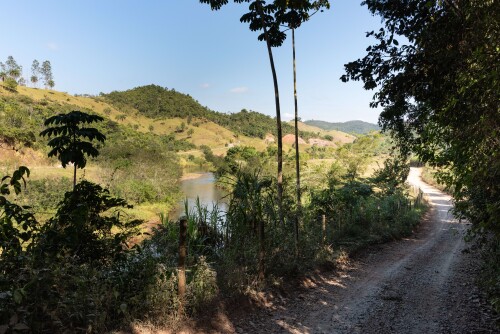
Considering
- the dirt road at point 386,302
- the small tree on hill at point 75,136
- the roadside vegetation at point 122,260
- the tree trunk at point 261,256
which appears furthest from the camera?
the tree trunk at point 261,256

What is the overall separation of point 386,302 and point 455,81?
16.6 ft

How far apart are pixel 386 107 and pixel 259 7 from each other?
5.16 m

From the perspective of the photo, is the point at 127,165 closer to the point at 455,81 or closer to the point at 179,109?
the point at 455,81

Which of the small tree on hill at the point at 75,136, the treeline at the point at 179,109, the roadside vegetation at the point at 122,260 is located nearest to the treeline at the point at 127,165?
the roadside vegetation at the point at 122,260

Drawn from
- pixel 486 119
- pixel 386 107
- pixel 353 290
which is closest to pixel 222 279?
pixel 353 290

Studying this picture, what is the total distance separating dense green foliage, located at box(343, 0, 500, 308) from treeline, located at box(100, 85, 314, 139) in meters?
144

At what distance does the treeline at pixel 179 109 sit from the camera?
157 metres

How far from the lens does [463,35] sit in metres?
4.73

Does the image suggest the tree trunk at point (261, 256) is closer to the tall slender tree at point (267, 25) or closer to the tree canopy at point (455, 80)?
the tall slender tree at point (267, 25)

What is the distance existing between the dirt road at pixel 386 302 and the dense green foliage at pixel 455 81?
1164mm

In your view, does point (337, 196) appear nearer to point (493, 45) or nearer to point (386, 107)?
point (386, 107)

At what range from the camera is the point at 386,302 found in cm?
699

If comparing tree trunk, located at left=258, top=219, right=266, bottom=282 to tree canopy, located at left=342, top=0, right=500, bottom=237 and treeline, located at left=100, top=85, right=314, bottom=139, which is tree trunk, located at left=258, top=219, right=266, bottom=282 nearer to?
tree canopy, located at left=342, top=0, right=500, bottom=237

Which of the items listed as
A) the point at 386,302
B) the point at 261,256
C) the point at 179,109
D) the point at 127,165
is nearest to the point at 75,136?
the point at 261,256
